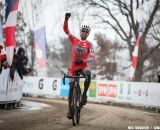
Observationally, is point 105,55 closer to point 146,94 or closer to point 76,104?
point 146,94

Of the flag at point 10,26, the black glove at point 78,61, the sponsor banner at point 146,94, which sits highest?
the flag at point 10,26

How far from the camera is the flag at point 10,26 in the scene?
41.8 feet

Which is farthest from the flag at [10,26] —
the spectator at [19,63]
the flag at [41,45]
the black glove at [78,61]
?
the flag at [41,45]

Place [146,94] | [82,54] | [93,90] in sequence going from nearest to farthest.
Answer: [82,54]
[146,94]
[93,90]

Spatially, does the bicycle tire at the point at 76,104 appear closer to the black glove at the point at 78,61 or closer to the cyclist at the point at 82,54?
the cyclist at the point at 82,54

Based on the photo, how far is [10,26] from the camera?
502 inches

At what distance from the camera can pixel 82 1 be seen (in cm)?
3916

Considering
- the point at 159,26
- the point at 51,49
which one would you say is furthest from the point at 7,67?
the point at 51,49

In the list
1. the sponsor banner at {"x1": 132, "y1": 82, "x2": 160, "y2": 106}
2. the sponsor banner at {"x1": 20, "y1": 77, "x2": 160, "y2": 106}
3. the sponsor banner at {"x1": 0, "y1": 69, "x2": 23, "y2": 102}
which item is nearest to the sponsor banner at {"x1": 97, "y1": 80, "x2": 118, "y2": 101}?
the sponsor banner at {"x1": 20, "y1": 77, "x2": 160, "y2": 106}

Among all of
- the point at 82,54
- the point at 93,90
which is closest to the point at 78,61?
the point at 82,54

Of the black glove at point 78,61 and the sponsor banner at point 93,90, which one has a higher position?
the black glove at point 78,61

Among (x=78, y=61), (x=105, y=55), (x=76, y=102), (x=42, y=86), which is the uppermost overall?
(x=105, y=55)

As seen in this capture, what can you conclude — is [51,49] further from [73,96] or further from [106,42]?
[73,96]

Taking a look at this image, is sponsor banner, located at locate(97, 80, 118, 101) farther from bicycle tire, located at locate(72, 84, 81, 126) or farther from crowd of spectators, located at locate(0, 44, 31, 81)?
bicycle tire, located at locate(72, 84, 81, 126)
